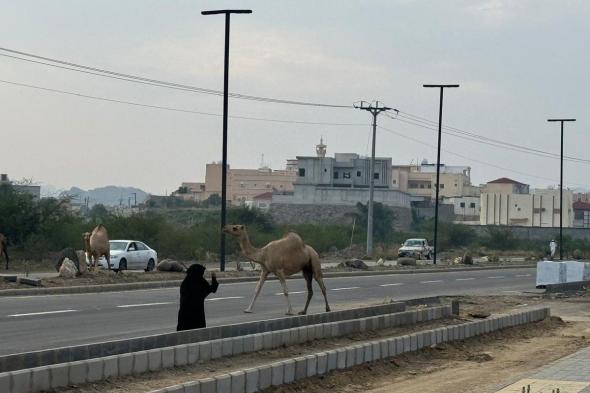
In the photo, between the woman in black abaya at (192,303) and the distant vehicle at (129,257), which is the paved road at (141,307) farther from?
the distant vehicle at (129,257)

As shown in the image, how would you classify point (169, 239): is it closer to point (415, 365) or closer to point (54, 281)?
point (54, 281)

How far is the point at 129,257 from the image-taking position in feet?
139

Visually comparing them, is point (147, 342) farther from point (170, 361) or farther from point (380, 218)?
point (380, 218)

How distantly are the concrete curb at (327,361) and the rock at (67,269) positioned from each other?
15616 millimetres

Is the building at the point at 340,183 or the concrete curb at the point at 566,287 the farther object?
the building at the point at 340,183

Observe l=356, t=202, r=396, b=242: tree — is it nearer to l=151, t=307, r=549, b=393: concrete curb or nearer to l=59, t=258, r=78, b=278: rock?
l=59, t=258, r=78, b=278: rock

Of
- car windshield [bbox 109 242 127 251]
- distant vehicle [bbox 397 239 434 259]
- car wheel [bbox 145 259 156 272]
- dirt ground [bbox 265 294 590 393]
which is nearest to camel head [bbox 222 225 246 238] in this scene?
dirt ground [bbox 265 294 590 393]

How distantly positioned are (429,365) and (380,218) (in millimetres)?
106081

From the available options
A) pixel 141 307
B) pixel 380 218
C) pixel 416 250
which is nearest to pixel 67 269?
pixel 141 307

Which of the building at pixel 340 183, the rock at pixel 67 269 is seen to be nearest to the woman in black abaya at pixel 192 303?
the rock at pixel 67 269

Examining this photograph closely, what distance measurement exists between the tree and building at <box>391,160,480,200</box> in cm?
4739

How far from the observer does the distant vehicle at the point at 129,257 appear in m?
41.7

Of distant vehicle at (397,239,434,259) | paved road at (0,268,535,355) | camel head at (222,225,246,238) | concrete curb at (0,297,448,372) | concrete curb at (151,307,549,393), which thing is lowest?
paved road at (0,268,535,355)

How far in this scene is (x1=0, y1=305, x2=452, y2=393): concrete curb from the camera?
34.7 feet
